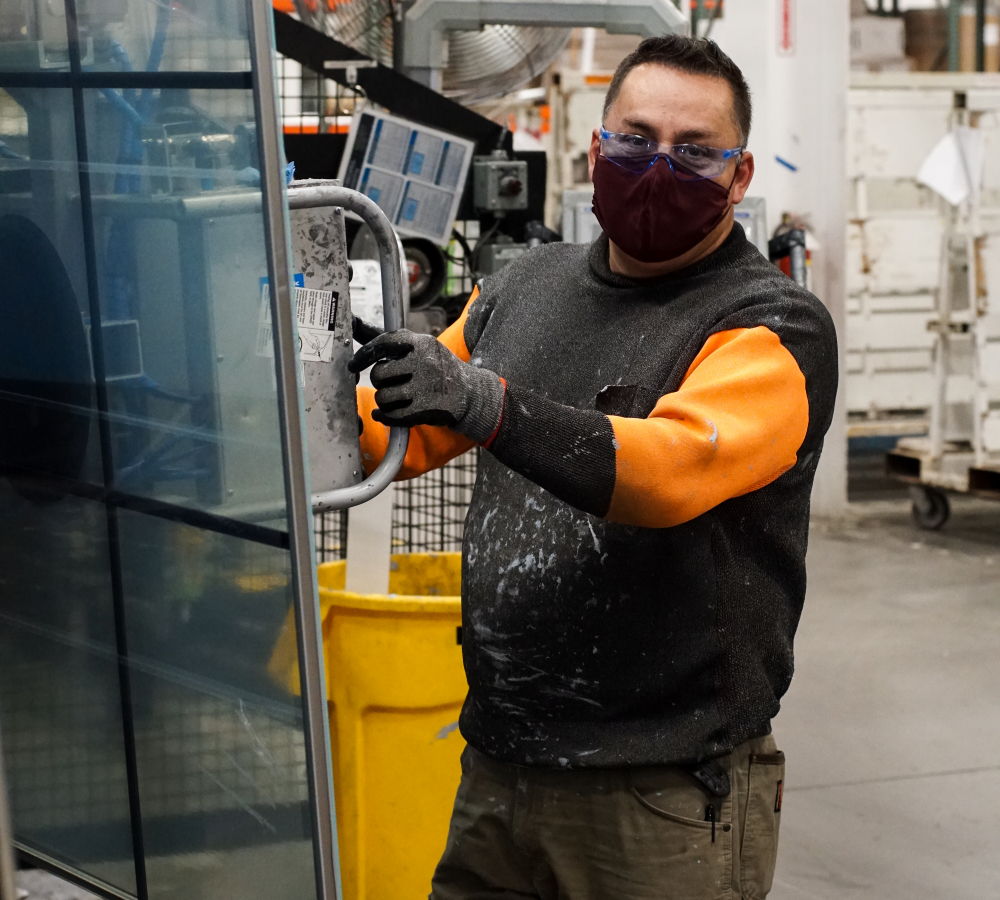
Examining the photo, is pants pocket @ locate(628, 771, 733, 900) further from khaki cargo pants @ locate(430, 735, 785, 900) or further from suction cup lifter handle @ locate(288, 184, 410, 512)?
suction cup lifter handle @ locate(288, 184, 410, 512)

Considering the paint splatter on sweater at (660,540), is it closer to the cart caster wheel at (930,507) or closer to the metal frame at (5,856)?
the metal frame at (5,856)

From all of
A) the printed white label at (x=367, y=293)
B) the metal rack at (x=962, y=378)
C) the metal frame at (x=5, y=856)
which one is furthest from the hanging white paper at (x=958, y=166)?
the metal frame at (x=5, y=856)

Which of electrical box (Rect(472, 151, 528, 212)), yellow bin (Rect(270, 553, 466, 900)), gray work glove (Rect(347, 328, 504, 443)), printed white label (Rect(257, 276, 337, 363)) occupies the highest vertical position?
electrical box (Rect(472, 151, 528, 212))

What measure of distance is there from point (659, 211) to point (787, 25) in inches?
228

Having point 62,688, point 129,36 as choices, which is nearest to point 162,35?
point 129,36

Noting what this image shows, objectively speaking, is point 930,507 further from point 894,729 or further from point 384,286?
point 384,286

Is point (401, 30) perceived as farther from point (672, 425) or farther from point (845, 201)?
point (845, 201)

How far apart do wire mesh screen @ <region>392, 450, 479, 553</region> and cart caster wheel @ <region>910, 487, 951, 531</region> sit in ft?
13.5

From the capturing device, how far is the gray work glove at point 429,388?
4.63ft

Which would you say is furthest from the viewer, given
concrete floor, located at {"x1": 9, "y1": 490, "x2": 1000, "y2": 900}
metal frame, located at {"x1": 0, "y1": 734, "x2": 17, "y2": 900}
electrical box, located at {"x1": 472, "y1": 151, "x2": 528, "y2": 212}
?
concrete floor, located at {"x1": 9, "y1": 490, "x2": 1000, "y2": 900}

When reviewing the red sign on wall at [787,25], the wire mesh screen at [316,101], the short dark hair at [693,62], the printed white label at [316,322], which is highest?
the red sign on wall at [787,25]

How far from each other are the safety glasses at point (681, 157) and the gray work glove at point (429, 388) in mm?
452

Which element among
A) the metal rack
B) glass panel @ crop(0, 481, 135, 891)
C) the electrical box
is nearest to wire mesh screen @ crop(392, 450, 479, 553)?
the electrical box

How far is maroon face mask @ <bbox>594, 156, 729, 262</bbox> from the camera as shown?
1708 mm
